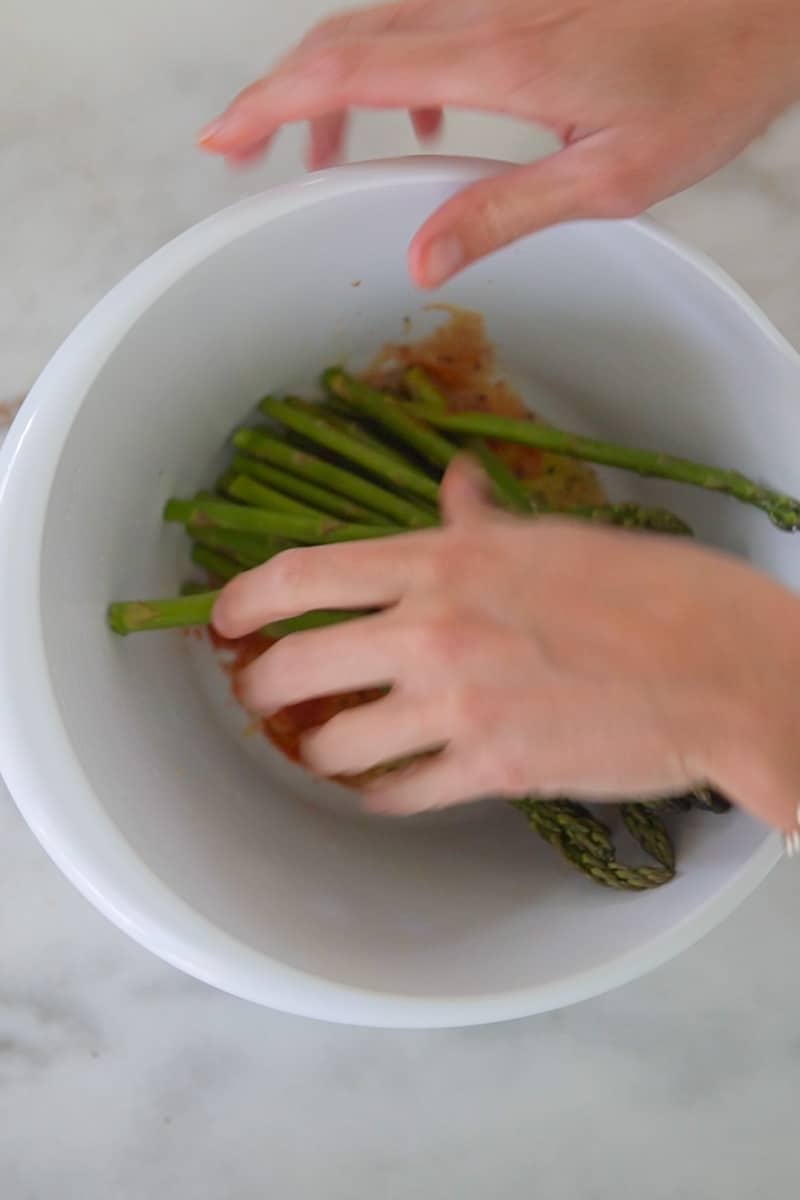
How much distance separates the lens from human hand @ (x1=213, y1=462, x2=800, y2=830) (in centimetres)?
46

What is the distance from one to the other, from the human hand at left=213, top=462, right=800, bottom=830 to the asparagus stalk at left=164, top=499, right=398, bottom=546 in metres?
0.16

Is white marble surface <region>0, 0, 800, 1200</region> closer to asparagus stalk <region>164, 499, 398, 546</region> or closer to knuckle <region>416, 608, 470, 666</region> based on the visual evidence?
asparagus stalk <region>164, 499, 398, 546</region>

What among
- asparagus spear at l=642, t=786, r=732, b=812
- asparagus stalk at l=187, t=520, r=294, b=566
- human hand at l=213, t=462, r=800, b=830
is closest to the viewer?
human hand at l=213, t=462, r=800, b=830

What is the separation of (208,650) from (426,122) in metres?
0.38

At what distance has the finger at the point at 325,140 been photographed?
64cm

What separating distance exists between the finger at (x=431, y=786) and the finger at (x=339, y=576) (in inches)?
3.3

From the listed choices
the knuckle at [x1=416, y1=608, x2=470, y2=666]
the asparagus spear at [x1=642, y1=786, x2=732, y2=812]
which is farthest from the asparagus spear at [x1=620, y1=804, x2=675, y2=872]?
the knuckle at [x1=416, y1=608, x2=470, y2=666]

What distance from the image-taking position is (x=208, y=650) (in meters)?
0.76

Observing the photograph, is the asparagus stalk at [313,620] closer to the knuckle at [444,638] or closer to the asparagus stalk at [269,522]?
the asparagus stalk at [269,522]

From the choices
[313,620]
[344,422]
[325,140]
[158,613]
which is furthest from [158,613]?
[325,140]

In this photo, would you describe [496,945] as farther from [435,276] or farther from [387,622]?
[435,276]

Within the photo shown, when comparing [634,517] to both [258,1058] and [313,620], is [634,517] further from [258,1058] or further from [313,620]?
[258,1058]

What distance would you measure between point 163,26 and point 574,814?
0.60 m

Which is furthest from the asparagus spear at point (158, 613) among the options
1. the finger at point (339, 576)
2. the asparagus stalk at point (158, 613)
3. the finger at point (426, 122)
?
the finger at point (426, 122)
